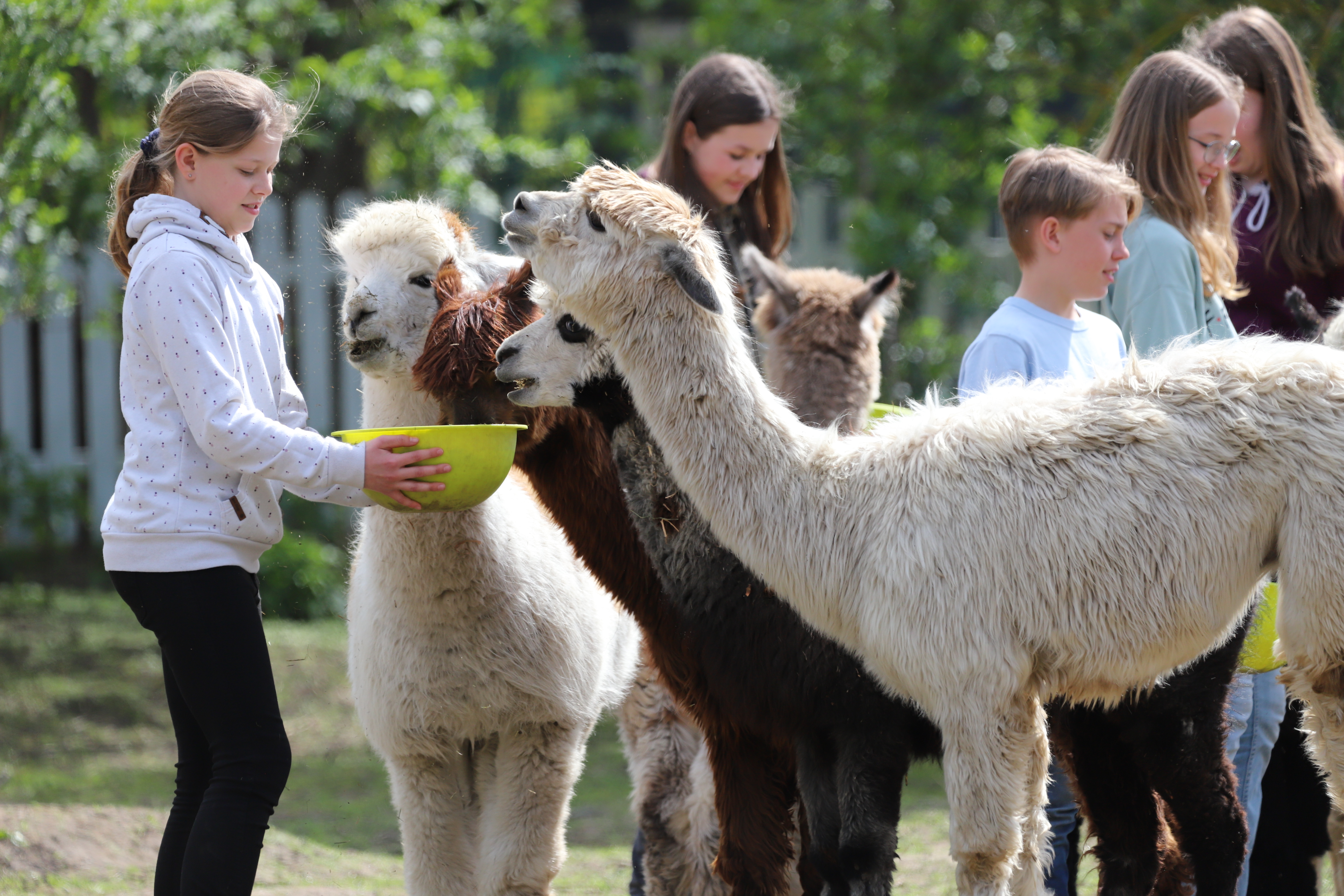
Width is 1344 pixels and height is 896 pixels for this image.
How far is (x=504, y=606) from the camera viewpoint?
10.9 ft

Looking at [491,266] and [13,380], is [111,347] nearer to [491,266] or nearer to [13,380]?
[13,380]

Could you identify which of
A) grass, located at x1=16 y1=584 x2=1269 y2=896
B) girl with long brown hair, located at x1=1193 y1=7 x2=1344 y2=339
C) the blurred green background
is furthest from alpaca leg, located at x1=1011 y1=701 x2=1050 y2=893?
the blurred green background

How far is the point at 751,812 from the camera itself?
308cm

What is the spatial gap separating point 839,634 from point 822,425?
A: 1.67 metres

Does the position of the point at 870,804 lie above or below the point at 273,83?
below

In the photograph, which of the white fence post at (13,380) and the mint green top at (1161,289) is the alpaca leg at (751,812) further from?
the white fence post at (13,380)

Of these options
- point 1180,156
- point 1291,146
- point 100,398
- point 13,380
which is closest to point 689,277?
point 1180,156

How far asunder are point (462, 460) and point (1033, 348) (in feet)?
4.83

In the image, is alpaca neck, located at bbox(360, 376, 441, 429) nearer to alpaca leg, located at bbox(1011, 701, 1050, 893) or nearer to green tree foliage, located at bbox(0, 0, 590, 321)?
alpaca leg, located at bbox(1011, 701, 1050, 893)

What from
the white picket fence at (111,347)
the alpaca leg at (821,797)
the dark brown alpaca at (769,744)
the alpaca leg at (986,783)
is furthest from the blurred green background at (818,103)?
the alpaca leg at (986,783)

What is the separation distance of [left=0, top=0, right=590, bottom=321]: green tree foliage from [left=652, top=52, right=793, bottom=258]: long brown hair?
165 centimetres

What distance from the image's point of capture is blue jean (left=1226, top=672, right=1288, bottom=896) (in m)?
3.39

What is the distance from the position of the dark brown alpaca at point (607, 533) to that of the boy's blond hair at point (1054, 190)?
4.11ft

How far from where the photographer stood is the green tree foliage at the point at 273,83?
539 centimetres
